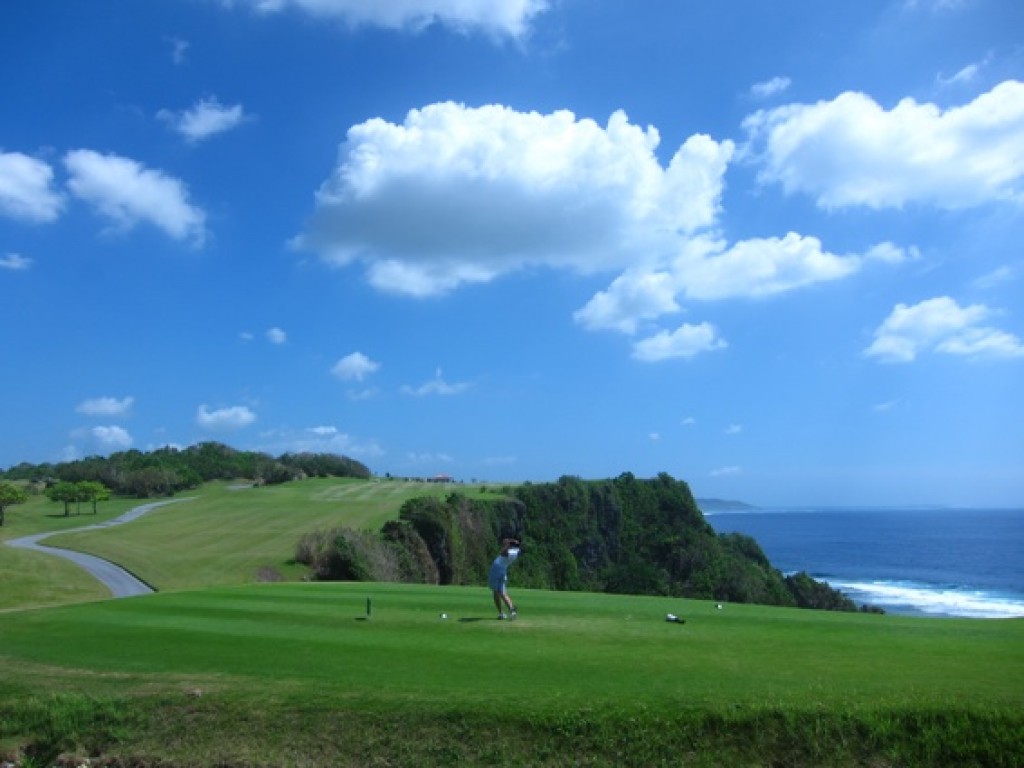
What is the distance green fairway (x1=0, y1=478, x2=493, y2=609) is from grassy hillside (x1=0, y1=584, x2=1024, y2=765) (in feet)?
113

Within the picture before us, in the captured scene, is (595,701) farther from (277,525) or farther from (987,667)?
(277,525)

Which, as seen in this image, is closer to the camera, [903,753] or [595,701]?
[903,753]

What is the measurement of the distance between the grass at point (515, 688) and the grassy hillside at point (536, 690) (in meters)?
0.03

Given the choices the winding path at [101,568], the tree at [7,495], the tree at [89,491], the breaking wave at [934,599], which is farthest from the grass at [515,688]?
the tree at [89,491]

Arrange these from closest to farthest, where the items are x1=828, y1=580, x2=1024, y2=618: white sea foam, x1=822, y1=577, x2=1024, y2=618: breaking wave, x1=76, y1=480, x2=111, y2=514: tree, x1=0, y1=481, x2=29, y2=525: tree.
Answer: x1=828, y1=580, x2=1024, y2=618: white sea foam, x1=822, y1=577, x2=1024, y2=618: breaking wave, x1=0, y1=481, x2=29, y2=525: tree, x1=76, y1=480, x2=111, y2=514: tree

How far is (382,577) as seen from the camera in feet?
171

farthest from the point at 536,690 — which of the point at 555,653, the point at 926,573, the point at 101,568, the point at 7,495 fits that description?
the point at 926,573

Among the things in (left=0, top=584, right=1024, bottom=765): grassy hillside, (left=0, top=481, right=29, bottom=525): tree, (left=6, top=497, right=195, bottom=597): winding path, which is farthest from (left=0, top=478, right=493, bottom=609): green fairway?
(left=0, top=584, right=1024, bottom=765): grassy hillside

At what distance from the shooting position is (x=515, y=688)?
12.5 meters

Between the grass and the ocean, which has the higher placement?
the grass

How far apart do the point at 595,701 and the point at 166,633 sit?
12089mm

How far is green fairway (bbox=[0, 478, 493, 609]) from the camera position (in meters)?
52.7

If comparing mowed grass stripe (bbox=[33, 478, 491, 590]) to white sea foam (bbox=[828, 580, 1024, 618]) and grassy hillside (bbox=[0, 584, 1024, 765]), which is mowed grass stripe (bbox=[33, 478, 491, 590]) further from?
white sea foam (bbox=[828, 580, 1024, 618])

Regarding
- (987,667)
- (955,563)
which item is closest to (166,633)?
(987,667)
